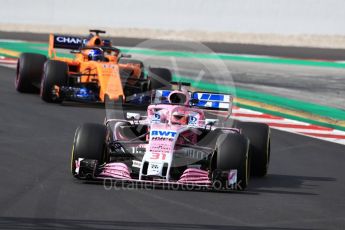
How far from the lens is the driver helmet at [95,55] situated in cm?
2228

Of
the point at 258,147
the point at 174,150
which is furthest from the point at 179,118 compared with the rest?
the point at 258,147

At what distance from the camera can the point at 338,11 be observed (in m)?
36.1

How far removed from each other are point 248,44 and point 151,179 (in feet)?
88.5

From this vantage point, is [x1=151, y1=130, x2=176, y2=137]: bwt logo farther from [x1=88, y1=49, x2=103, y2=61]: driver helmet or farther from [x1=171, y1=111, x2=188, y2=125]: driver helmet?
[x1=88, y1=49, x2=103, y2=61]: driver helmet

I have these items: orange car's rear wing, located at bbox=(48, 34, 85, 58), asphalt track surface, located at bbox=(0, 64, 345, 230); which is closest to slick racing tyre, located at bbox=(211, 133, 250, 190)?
asphalt track surface, located at bbox=(0, 64, 345, 230)

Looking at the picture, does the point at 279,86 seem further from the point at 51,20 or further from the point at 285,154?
the point at 51,20

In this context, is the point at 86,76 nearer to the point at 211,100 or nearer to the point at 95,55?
the point at 95,55

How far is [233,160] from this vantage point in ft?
39.9

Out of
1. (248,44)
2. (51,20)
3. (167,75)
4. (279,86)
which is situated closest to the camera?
(167,75)

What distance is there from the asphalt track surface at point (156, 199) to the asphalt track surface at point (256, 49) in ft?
61.1

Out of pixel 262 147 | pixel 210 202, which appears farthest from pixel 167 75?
pixel 210 202

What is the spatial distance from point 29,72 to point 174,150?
10628 mm

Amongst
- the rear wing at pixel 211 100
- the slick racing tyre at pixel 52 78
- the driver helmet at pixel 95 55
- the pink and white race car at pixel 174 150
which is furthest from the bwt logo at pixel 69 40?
the pink and white race car at pixel 174 150

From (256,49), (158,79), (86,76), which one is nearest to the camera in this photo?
(86,76)
